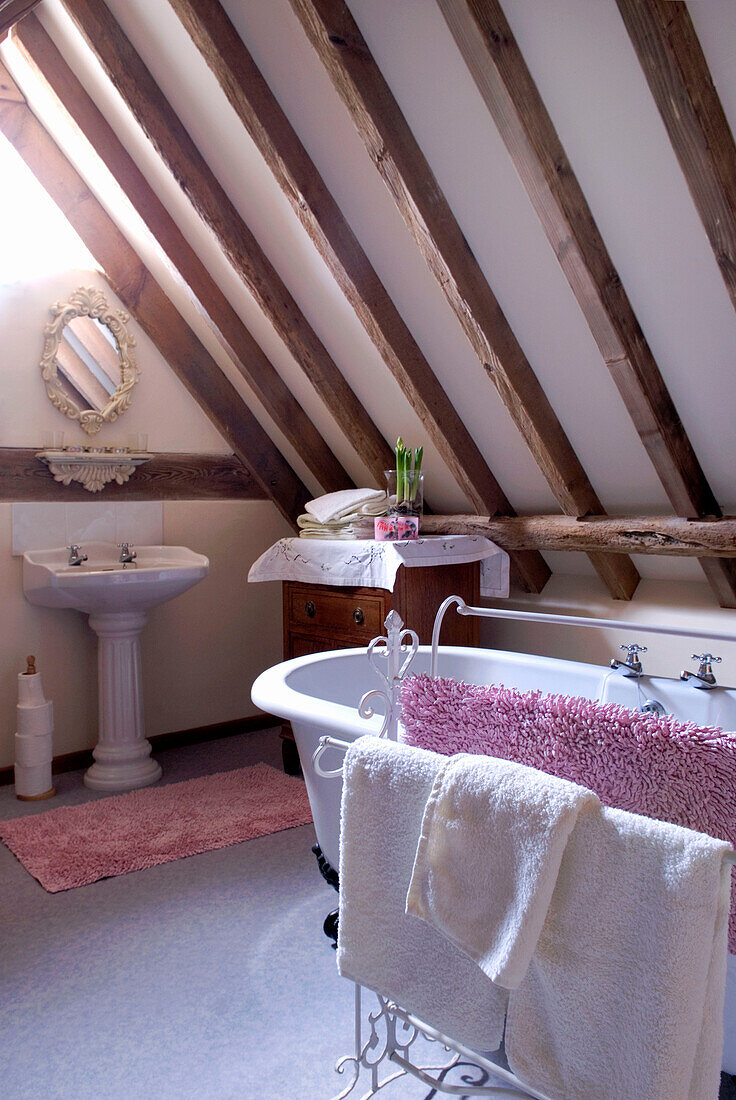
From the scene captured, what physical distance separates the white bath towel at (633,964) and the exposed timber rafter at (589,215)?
1416 millimetres

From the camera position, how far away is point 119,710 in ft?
11.5

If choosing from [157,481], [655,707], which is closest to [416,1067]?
[655,707]

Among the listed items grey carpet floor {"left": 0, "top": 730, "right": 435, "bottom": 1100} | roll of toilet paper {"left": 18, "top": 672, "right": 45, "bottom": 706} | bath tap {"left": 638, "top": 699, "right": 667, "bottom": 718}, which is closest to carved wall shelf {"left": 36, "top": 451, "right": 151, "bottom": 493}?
roll of toilet paper {"left": 18, "top": 672, "right": 45, "bottom": 706}

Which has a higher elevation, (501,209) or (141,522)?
(501,209)

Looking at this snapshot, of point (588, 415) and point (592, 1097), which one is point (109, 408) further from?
point (592, 1097)

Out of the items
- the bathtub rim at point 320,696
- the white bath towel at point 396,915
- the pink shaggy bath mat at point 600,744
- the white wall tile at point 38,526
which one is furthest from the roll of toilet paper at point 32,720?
the white bath towel at point 396,915

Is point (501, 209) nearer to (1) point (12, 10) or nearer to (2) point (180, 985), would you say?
(1) point (12, 10)

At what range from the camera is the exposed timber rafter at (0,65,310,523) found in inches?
133

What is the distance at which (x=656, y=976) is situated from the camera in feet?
3.61

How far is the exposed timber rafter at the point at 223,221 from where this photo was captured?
2758 millimetres

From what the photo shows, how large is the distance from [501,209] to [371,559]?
1.33m

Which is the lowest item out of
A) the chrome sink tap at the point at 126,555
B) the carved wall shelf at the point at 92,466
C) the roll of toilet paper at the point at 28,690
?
the roll of toilet paper at the point at 28,690

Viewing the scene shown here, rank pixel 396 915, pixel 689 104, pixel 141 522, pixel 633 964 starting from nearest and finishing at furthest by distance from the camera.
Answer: pixel 633 964, pixel 396 915, pixel 689 104, pixel 141 522

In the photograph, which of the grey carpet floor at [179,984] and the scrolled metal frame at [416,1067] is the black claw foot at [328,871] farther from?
the scrolled metal frame at [416,1067]
